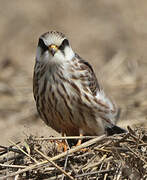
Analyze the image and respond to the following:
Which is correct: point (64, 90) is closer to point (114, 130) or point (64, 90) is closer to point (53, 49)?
point (53, 49)

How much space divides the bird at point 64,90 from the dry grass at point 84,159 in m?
0.77

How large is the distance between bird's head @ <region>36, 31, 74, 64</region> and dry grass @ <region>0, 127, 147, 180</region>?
42.9 inches

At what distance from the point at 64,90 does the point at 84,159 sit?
106cm

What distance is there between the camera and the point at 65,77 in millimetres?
6758

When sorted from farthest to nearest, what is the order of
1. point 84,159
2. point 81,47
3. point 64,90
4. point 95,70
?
point 81,47 → point 95,70 → point 64,90 → point 84,159

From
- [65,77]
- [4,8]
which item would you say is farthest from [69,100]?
[4,8]

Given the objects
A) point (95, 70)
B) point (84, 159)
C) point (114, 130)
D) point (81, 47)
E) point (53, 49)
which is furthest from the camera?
point (81, 47)

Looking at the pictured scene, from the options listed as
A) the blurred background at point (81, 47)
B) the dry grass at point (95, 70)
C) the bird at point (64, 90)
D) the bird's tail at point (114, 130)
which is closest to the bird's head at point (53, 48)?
the bird at point (64, 90)

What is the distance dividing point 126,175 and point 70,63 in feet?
5.86

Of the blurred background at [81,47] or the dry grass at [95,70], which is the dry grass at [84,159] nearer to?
the dry grass at [95,70]

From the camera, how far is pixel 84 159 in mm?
5898

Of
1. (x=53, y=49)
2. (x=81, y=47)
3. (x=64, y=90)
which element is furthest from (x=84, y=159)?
(x=81, y=47)

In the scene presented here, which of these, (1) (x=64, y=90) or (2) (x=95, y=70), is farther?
(2) (x=95, y=70)

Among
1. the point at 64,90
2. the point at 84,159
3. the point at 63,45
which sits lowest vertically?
the point at 84,159
